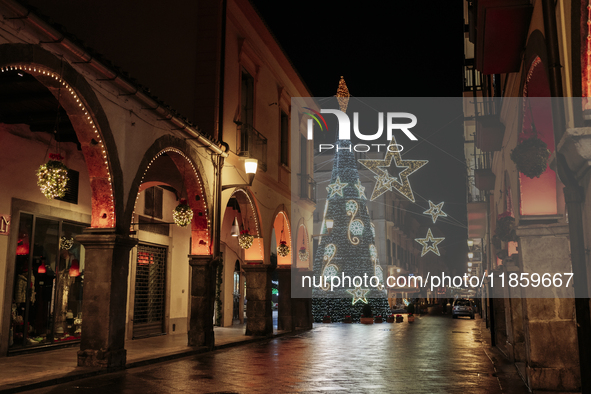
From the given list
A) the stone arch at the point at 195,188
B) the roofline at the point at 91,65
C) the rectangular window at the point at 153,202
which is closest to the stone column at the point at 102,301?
the roofline at the point at 91,65

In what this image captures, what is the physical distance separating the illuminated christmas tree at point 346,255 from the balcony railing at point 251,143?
10605 mm

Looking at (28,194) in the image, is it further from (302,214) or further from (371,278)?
(371,278)

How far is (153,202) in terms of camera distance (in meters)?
17.6

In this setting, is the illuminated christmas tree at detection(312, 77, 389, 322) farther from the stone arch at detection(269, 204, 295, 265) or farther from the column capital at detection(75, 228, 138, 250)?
the column capital at detection(75, 228, 138, 250)

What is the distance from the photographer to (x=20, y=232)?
481 inches

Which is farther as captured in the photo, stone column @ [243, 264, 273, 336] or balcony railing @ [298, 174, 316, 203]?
balcony railing @ [298, 174, 316, 203]

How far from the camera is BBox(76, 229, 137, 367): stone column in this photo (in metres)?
9.87

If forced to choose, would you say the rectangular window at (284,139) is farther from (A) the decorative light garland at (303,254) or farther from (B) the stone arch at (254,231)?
(B) the stone arch at (254,231)

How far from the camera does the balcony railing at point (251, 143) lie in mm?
17219

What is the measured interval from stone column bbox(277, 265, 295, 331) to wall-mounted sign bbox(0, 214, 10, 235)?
1100cm

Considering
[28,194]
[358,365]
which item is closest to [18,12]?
[28,194]

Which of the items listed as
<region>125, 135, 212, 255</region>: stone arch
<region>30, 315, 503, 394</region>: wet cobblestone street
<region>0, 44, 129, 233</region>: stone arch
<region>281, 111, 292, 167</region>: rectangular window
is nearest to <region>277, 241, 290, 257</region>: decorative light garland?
<region>281, 111, 292, 167</region>: rectangular window

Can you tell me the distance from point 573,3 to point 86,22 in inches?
500

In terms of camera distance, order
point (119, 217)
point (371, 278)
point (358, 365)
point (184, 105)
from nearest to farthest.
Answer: point (119, 217) → point (358, 365) → point (184, 105) → point (371, 278)
